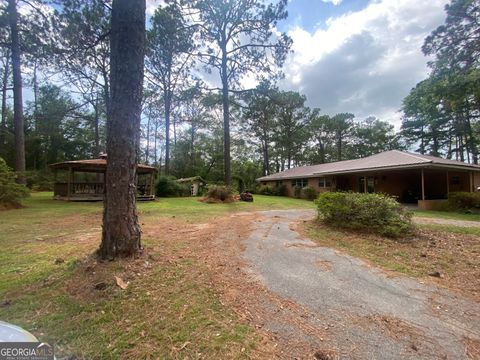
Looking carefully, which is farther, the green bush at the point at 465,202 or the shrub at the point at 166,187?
the shrub at the point at 166,187

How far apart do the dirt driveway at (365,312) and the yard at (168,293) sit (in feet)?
0.43

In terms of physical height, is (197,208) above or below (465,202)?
below

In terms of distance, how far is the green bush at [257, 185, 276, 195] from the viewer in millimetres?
26638

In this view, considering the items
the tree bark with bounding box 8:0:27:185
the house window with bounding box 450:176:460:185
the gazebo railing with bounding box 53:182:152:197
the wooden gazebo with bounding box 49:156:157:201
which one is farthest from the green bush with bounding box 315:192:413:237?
the tree bark with bounding box 8:0:27:185

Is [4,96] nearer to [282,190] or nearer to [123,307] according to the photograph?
[282,190]

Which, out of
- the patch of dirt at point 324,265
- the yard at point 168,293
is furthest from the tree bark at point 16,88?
the patch of dirt at point 324,265

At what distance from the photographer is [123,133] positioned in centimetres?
348

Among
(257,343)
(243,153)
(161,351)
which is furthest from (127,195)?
(243,153)

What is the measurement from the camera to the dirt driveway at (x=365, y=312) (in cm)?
200

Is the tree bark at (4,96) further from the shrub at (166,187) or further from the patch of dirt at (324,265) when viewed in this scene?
the patch of dirt at (324,265)

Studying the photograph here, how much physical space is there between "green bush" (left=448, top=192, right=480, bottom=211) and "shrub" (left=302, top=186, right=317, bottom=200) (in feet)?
31.6

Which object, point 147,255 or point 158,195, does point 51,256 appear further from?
point 158,195

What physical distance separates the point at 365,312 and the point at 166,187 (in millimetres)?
18823

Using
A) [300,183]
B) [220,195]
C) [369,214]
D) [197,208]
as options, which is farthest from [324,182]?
[369,214]
